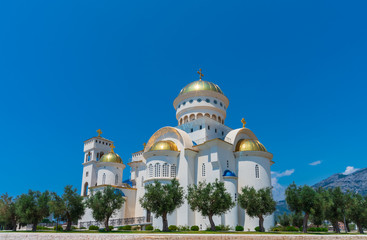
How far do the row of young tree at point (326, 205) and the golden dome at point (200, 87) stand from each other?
18.0 metres

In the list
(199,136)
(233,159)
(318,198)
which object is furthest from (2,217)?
(318,198)

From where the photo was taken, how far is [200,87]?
Result: 134 feet

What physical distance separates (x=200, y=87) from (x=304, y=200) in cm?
2038

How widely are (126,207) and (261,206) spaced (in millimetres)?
19298

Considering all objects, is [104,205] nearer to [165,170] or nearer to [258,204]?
[165,170]

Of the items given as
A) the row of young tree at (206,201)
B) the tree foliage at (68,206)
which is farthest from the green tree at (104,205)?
the row of young tree at (206,201)

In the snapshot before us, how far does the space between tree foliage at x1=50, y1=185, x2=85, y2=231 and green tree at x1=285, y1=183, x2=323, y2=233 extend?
811 inches

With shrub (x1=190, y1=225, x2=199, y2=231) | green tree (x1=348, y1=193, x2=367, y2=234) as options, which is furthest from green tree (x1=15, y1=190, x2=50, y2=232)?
green tree (x1=348, y1=193, x2=367, y2=234)

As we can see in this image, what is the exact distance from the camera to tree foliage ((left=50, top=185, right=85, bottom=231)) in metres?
28.8

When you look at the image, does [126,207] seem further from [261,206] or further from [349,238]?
[349,238]

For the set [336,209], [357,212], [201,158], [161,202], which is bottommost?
[357,212]

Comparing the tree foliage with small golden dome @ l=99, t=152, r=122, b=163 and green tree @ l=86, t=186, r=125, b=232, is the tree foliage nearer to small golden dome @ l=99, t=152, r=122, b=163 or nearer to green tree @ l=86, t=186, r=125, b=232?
green tree @ l=86, t=186, r=125, b=232

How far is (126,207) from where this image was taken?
3931 cm

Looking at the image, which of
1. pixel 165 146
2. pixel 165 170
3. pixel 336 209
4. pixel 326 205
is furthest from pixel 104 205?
pixel 336 209
